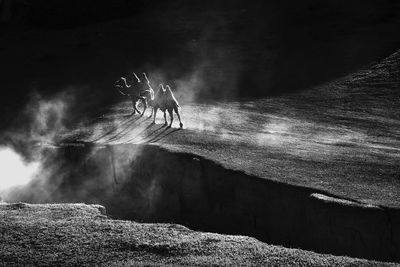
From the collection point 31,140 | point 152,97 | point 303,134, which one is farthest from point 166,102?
point 31,140

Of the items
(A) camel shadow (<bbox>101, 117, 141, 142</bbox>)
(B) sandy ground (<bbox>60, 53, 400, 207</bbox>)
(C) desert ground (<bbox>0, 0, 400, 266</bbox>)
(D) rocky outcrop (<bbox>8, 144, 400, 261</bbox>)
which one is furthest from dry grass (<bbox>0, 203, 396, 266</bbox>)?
(A) camel shadow (<bbox>101, 117, 141, 142</bbox>)

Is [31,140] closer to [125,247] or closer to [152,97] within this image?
[152,97]

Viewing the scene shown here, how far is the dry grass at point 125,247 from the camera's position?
1820 centimetres

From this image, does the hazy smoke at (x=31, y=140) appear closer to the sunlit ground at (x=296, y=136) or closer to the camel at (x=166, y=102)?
the sunlit ground at (x=296, y=136)

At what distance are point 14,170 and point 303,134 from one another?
13.1 metres

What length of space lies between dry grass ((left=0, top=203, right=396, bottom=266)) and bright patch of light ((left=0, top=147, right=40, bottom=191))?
7373mm

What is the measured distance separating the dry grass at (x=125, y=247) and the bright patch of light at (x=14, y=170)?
7.37m

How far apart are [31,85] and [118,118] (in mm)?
13694

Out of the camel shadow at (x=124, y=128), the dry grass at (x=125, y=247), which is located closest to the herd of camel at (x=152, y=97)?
the camel shadow at (x=124, y=128)

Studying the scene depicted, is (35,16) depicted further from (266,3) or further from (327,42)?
(327,42)

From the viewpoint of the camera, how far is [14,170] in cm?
2939

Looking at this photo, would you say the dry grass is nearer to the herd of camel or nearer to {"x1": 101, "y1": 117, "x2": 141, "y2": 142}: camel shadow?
{"x1": 101, "y1": 117, "x2": 141, "y2": 142}: camel shadow

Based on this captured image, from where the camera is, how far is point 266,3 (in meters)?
60.2

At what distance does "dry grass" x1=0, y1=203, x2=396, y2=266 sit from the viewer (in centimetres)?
1820
